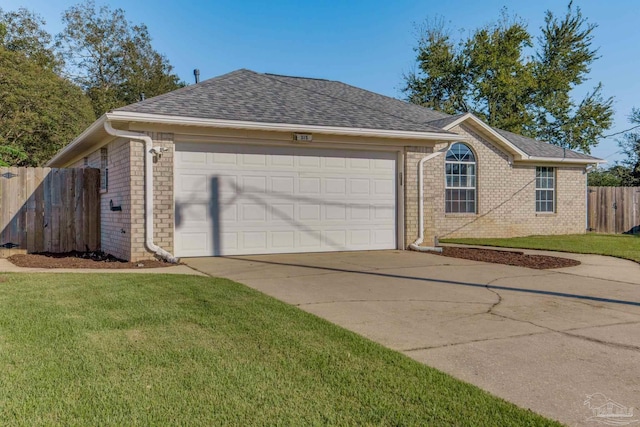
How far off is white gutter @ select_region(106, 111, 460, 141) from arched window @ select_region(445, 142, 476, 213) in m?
4.70

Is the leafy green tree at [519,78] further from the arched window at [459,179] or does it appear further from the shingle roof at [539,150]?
the arched window at [459,179]

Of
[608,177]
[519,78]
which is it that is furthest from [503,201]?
[608,177]

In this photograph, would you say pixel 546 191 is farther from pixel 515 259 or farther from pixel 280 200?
pixel 280 200

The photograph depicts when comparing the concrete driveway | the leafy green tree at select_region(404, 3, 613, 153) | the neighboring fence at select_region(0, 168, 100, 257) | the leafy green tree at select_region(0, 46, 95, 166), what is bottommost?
the concrete driveway

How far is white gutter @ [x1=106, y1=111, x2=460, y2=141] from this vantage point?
344 inches

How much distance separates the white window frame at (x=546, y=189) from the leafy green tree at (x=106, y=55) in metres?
29.0

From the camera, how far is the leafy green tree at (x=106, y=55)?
34.4 meters

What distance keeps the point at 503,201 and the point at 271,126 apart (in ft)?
34.4

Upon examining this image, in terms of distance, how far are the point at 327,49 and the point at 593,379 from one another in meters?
23.0

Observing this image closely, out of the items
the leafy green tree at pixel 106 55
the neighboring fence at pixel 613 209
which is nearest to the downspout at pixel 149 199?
the neighboring fence at pixel 613 209

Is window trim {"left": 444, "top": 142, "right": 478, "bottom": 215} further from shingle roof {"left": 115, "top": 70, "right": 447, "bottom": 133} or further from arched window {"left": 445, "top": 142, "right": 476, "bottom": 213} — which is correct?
shingle roof {"left": 115, "top": 70, "right": 447, "bottom": 133}

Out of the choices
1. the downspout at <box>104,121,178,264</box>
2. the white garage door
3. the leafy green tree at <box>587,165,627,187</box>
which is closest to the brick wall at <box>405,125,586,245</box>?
the white garage door

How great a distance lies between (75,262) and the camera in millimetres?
9180

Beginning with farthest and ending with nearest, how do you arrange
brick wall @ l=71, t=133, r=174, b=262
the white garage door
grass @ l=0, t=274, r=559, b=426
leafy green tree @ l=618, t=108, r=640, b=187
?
1. leafy green tree @ l=618, t=108, r=640, b=187
2. the white garage door
3. brick wall @ l=71, t=133, r=174, b=262
4. grass @ l=0, t=274, r=559, b=426
